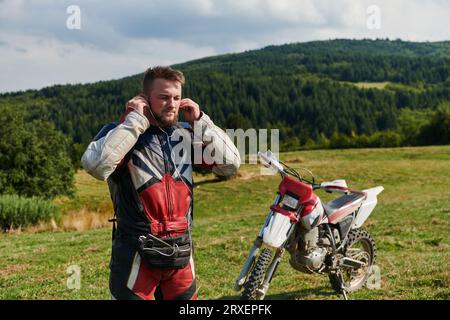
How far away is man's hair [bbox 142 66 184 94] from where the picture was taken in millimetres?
3637

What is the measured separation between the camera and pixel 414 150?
5206 cm

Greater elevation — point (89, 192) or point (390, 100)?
point (390, 100)

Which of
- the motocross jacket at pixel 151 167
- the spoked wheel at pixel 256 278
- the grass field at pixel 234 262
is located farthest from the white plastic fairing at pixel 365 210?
the motocross jacket at pixel 151 167

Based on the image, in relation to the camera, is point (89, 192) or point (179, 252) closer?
point (179, 252)

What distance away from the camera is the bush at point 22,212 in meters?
18.5

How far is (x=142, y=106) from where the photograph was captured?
11.6ft

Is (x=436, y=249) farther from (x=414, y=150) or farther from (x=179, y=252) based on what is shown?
(x=414, y=150)

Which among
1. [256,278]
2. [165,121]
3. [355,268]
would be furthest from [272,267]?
[165,121]

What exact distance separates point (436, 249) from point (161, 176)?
7.59m

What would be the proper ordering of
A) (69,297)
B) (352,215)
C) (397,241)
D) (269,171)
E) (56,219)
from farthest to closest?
(56,219), (397,241), (69,297), (352,215), (269,171)

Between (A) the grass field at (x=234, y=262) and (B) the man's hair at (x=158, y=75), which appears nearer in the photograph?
(B) the man's hair at (x=158, y=75)

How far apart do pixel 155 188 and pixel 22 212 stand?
55.6 ft

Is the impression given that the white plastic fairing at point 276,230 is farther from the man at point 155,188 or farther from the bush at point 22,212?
the bush at point 22,212

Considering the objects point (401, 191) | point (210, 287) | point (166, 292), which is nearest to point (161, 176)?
point (166, 292)
